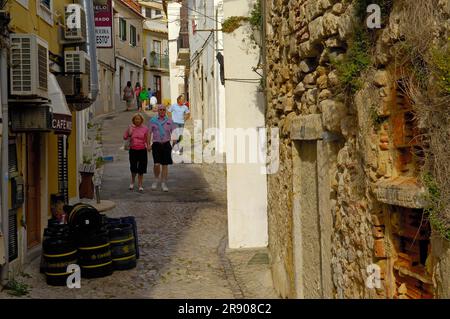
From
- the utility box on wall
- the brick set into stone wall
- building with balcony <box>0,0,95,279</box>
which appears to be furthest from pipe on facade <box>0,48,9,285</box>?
the brick set into stone wall

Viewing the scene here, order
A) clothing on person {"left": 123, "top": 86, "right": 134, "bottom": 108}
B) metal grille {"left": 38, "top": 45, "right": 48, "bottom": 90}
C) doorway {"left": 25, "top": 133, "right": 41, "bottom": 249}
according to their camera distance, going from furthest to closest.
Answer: clothing on person {"left": 123, "top": 86, "right": 134, "bottom": 108}, doorway {"left": 25, "top": 133, "right": 41, "bottom": 249}, metal grille {"left": 38, "top": 45, "right": 48, "bottom": 90}

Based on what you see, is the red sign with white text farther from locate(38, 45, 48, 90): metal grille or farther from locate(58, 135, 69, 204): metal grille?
locate(38, 45, 48, 90): metal grille

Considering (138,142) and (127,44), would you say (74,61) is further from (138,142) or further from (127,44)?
(127,44)

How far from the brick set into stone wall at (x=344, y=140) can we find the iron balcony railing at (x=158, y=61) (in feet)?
133

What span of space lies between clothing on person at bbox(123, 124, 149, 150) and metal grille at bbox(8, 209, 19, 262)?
558cm

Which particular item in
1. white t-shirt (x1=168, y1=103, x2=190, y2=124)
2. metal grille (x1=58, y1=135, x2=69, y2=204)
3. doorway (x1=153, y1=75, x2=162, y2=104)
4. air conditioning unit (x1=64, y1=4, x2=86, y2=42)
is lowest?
metal grille (x1=58, y1=135, x2=69, y2=204)

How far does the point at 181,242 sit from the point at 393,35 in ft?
21.1

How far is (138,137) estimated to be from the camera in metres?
13.1

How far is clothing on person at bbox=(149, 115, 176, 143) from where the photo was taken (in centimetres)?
1305

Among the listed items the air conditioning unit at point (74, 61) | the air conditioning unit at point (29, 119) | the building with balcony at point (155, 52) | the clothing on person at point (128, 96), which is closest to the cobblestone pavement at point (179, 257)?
the air conditioning unit at point (29, 119)

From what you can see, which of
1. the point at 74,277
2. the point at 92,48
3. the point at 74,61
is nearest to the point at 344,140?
the point at 74,277

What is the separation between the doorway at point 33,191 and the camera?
8.98 meters

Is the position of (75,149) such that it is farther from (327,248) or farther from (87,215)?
(327,248)

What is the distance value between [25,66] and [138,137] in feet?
19.4
